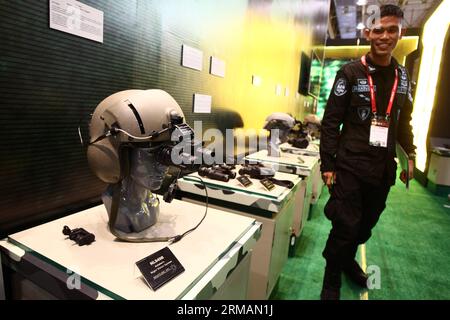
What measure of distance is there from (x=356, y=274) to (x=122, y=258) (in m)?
1.63

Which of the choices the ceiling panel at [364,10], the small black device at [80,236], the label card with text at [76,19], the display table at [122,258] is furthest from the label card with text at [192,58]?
the ceiling panel at [364,10]

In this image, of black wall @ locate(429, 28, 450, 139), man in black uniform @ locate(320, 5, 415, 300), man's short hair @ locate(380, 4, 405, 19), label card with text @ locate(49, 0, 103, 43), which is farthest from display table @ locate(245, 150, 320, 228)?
black wall @ locate(429, 28, 450, 139)

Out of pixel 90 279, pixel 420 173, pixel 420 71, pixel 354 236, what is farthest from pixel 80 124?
pixel 420 71

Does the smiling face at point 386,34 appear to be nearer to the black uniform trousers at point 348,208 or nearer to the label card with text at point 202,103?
the black uniform trousers at point 348,208

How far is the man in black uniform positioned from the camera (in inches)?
53.9

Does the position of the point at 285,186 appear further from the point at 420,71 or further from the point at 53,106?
the point at 420,71

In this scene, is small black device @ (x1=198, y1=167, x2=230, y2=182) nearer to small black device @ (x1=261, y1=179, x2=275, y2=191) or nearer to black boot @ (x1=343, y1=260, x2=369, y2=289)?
small black device @ (x1=261, y1=179, x2=275, y2=191)

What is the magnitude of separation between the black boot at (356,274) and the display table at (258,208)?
71 centimetres

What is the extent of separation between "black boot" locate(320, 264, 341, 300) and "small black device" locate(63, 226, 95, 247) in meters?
1.24

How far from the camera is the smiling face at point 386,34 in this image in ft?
4.36

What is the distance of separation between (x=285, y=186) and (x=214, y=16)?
3.52ft

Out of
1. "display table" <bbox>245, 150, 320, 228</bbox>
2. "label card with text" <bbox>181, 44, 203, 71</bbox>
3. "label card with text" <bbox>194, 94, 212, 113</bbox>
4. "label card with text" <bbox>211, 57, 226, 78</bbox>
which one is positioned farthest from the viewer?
"display table" <bbox>245, 150, 320, 228</bbox>

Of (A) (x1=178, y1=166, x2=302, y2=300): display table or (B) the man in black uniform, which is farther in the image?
(B) the man in black uniform

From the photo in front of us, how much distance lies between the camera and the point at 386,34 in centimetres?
133
